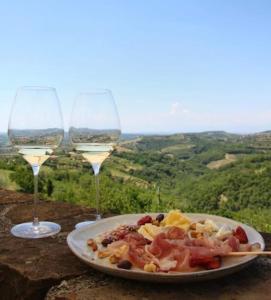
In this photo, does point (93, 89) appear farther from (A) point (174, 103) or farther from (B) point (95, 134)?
(A) point (174, 103)

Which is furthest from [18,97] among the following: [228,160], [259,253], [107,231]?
[228,160]

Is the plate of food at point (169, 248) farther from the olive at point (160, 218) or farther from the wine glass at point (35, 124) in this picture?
the wine glass at point (35, 124)

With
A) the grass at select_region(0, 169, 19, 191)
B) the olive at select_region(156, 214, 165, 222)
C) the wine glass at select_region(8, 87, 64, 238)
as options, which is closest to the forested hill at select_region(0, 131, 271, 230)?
the grass at select_region(0, 169, 19, 191)

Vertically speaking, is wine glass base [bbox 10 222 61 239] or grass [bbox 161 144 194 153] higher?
wine glass base [bbox 10 222 61 239]

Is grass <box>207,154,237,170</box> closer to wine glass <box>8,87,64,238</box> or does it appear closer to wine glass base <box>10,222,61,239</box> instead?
wine glass base <box>10,222,61,239</box>

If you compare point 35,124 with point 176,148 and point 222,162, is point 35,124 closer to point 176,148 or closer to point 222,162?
point 176,148

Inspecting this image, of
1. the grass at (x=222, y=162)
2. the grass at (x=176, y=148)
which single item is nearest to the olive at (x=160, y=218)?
the grass at (x=176, y=148)
